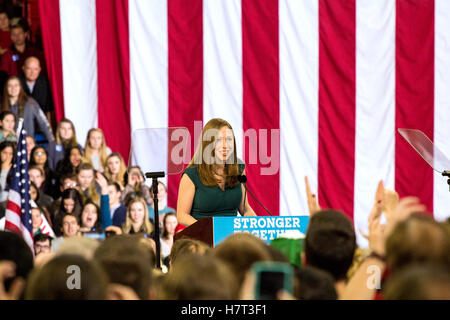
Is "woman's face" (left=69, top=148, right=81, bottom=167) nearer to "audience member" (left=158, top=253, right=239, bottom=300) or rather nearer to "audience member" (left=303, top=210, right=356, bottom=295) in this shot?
"audience member" (left=303, top=210, right=356, bottom=295)

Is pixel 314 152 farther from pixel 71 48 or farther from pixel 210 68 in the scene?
pixel 71 48

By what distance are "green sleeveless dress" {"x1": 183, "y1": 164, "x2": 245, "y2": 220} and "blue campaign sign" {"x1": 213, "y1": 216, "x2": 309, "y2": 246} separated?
2.45ft

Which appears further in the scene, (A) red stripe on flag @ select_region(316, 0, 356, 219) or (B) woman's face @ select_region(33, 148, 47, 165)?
(A) red stripe on flag @ select_region(316, 0, 356, 219)

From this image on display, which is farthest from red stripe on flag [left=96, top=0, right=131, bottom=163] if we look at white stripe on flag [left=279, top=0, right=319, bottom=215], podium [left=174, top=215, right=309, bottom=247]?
podium [left=174, top=215, right=309, bottom=247]

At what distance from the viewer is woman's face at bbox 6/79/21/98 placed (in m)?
7.59

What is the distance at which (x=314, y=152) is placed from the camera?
8148 mm

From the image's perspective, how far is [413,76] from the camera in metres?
8.17

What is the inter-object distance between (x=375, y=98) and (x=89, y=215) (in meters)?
3.48

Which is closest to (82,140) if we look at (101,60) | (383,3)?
(101,60)

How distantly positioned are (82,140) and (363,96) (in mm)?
3193

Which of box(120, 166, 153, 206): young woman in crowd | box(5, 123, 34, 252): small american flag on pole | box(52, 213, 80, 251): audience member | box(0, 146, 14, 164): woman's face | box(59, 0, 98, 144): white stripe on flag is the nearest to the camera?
box(5, 123, 34, 252): small american flag on pole

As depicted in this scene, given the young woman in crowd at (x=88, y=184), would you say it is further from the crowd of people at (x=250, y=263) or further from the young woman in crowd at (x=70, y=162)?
the crowd of people at (x=250, y=263)

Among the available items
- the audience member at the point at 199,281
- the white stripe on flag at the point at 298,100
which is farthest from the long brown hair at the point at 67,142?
the audience member at the point at 199,281

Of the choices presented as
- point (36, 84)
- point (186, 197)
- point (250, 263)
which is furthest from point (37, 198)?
point (250, 263)
